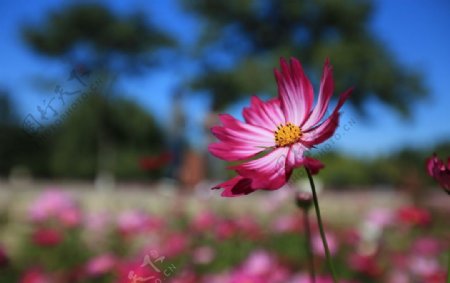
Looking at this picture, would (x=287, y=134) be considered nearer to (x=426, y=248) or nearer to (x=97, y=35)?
(x=426, y=248)

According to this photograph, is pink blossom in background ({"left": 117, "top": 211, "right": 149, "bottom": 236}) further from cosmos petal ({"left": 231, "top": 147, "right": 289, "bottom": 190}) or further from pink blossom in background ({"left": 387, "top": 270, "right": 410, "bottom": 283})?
cosmos petal ({"left": 231, "top": 147, "right": 289, "bottom": 190})

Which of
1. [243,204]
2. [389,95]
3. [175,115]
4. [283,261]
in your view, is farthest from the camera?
[389,95]

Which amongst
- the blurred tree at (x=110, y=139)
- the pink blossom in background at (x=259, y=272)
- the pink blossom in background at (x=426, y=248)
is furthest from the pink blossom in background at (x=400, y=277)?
the blurred tree at (x=110, y=139)

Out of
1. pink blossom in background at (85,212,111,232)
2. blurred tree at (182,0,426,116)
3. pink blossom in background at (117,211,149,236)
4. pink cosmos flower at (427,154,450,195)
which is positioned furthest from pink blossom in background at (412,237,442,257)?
blurred tree at (182,0,426,116)

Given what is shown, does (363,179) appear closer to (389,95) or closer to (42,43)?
(389,95)

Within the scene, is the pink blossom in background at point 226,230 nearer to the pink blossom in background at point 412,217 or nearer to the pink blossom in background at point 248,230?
the pink blossom in background at point 248,230

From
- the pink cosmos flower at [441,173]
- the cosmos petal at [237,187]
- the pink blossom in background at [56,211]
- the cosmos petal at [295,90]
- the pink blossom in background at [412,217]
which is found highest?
the pink blossom in background at [56,211]

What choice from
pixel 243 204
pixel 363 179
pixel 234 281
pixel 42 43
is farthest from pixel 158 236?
pixel 42 43
